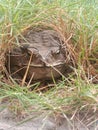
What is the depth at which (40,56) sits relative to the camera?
1724 millimetres

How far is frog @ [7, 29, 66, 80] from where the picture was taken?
5.72 feet

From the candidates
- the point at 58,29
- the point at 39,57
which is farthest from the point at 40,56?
the point at 58,29

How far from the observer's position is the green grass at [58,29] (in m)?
1.50

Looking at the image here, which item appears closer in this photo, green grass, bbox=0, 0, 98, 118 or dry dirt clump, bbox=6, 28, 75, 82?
green grass, bbox=0, 0, 98, 118

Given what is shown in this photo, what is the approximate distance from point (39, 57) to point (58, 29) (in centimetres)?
23

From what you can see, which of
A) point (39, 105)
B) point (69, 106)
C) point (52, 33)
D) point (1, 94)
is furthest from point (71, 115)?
point (52, 33)

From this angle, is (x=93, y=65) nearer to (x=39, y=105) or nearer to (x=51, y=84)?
(x=51, y=84)

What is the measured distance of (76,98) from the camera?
142 centimetres

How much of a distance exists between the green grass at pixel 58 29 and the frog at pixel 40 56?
2.2 inches

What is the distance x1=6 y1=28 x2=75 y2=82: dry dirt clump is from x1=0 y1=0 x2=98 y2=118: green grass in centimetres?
5

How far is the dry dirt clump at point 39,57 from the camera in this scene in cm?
175

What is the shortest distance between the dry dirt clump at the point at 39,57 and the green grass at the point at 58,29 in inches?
2.0

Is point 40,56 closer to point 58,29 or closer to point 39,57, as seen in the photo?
point 39,57

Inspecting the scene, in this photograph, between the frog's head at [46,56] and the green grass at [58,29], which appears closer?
the green grass at [58,29]
